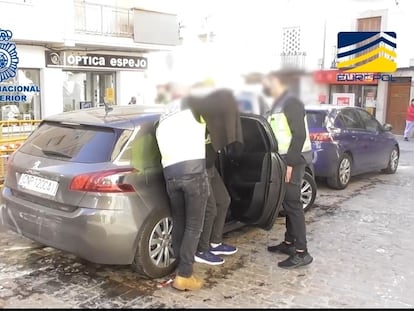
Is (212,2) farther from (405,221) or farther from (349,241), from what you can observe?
(405,221)

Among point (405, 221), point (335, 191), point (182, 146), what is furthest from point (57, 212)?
point (335, 191)

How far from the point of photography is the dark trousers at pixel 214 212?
12.5 feet

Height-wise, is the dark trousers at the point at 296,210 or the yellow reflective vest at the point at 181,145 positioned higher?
the yellow reflective vest at the point at 181,145

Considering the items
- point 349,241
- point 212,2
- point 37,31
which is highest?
point 37,31

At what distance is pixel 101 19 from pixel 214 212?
1193 cm

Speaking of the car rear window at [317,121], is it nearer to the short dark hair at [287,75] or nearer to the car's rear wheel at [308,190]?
the car's rear wheel at [308,190]

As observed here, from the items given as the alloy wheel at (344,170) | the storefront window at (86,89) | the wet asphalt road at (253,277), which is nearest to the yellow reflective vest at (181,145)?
the wet asphalt road at (253,277)

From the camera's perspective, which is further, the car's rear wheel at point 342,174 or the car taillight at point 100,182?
the car's rear wheel at point 342,174

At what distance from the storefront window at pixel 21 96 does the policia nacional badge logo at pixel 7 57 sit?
258 mm

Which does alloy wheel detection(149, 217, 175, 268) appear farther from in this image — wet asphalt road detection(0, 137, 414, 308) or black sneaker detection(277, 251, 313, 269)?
black sneaker detection(277, 251, 313, 269)

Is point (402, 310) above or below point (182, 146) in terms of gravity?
below

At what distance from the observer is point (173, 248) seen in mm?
3742

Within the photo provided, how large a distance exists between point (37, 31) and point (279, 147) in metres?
10.8

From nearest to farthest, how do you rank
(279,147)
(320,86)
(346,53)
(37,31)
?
(320,86) < (346,53) < (279,147) < (37,31)
